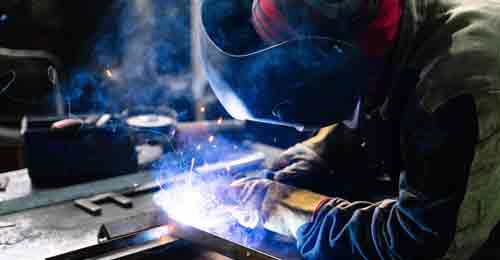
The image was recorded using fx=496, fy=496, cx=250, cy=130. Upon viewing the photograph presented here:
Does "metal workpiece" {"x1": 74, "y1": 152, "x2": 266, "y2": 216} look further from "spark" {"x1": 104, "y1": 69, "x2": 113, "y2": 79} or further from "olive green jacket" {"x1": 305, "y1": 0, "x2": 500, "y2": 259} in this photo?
"spark" {"x1": 104, "y1": 69, "x2": 113, "y2": 79}

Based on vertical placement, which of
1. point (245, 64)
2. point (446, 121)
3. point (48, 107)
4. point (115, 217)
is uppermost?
point (245, 64)

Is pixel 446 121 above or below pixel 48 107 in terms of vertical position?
above

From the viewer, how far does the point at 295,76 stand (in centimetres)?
146

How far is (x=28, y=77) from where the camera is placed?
2992 mm

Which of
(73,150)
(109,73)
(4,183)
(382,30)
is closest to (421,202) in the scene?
(382,30)

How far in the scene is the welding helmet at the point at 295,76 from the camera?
4.63 feet

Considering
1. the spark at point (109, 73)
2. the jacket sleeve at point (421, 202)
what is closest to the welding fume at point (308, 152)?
the jacket sleeve at point (421, 202)

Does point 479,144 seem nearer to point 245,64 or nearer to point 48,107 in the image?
point 245,64

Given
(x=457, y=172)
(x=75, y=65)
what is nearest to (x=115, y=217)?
(x=457, y=172)

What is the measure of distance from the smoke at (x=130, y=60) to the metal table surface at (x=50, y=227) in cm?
228

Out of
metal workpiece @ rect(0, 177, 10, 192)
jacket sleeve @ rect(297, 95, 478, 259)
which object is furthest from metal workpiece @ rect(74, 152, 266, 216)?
jacket sleeve @ rect(297, 95, 478, 259)

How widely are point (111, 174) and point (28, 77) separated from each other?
1.03m

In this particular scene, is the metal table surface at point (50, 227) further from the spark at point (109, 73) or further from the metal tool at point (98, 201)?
the spark at point (109, 73)

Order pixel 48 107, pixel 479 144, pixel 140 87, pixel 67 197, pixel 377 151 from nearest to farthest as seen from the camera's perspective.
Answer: pixel 479 144, pixel 377 151, pixel 67 197, pixel 48 107, pixel 140 87
